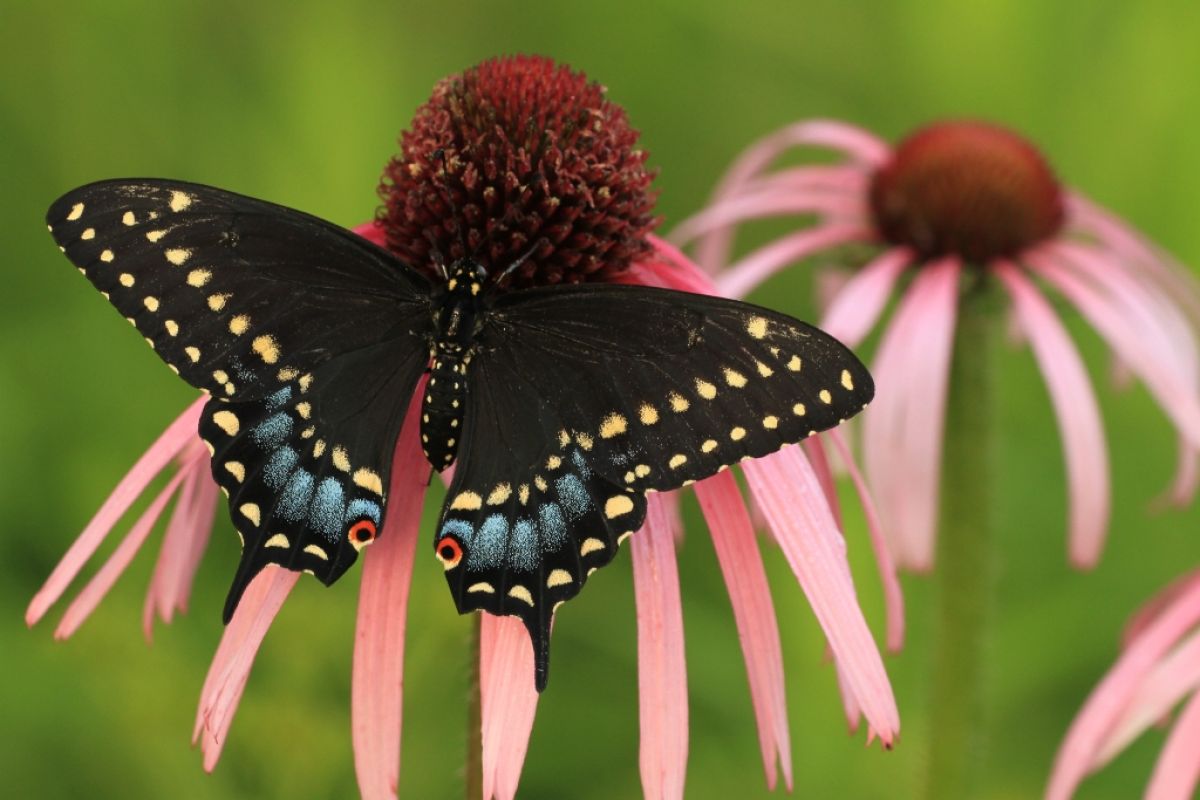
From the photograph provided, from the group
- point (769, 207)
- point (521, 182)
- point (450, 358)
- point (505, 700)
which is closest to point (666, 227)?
point (769, 207)

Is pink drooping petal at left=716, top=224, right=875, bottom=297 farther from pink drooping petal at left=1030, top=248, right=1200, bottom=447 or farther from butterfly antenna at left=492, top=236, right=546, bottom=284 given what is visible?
butterfly antenna at left=492, top=236, right=546, bottom=284

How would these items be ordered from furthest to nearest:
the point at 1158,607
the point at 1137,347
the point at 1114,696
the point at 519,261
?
the point at 1137,347 → the point at 1158,607 → the point at 1114,696 → the point at 519,261

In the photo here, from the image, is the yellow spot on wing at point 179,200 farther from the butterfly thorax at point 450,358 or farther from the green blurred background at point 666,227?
the green blurred background at point 666,227

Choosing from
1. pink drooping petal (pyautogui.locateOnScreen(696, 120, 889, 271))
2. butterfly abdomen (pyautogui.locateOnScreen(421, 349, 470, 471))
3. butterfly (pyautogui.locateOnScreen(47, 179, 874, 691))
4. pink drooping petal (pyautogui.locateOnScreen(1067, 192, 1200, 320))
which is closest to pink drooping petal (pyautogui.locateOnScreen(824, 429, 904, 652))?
butterfly (pyautogui.locateOnScreen(47, 179, 874, 691))

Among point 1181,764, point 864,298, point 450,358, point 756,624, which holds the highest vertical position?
point 864,298

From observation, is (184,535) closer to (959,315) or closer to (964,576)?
(964,576)

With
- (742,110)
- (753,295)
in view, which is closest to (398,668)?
(753,295)
